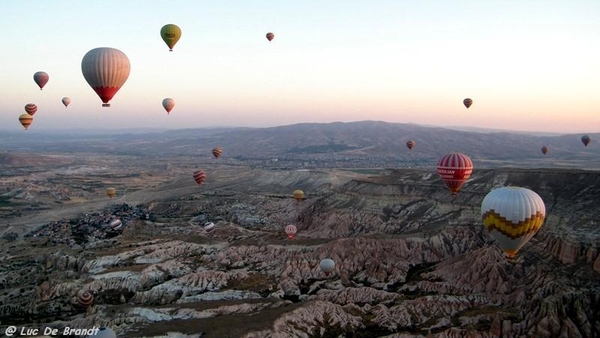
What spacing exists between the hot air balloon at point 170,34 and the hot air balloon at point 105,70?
33.4ft

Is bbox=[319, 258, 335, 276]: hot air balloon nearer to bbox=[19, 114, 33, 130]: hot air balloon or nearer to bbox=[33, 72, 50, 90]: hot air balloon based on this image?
bbox=[33, 72, 50, 90]: hot air balloon

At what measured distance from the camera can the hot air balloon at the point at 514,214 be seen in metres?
39.7

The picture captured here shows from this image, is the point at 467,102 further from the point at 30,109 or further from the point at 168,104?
the point at 30,109

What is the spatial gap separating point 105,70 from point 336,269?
33697 millimetres

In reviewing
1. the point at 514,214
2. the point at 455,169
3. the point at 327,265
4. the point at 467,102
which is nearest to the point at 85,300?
the point at 327,265

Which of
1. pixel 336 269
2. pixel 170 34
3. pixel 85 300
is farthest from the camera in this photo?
pixel 336 269

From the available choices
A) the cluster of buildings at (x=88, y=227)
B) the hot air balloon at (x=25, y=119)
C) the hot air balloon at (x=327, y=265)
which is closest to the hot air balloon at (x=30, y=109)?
the hot air balloon at (x=25, y=119)

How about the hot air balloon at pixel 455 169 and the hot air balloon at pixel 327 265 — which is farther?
the hot air balloon at pixel 327 265

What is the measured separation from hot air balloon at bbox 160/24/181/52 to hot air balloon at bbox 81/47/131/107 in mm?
10185

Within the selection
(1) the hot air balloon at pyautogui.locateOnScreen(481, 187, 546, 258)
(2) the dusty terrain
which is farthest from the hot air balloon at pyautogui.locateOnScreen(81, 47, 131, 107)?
(1) the hot air balloon at pyautogui.locateOnScreen(481, 187, 546, 258)

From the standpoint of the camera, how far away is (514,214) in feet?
131

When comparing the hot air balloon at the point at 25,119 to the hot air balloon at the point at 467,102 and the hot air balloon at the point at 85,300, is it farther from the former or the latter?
the hot air balloon at the point at 467,102

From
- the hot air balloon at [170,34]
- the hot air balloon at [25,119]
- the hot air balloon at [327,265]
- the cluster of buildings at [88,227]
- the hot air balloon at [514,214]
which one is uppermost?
the hot air balloon at [170,34]

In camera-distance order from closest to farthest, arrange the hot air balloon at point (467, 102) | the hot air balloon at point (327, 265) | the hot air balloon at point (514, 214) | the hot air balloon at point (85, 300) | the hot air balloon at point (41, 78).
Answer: the hot air balloon at point (514, 214)
the hot air balloon at point (85, 300)
the hot air balloon at point (327, 265)
the hot air balloon at point (41, 78)
the hot air balloon at point (467, 102)
